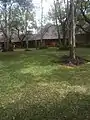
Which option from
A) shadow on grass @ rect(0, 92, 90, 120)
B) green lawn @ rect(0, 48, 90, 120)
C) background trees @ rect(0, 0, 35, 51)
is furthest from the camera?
background trees @ rect(0, 0, 35, 51)

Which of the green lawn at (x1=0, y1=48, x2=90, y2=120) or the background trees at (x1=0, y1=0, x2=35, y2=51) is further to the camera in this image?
the background trees at (x1=0, y1=0, x2=35, y2=51)

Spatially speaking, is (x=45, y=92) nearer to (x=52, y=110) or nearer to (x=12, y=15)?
(x=52, y=110)

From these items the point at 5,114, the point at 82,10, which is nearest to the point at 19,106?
the point at 5,114

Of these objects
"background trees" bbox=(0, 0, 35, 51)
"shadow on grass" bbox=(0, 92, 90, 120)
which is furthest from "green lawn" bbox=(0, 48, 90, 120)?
"background trees" bbox=(0, 0, 35, 51)

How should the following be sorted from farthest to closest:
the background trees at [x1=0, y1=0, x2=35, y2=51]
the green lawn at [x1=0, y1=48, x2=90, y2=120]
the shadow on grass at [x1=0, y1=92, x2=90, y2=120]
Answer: the background trees at [x1=0, y1=0, x2=35, y2=51] → the green lawn at [x1=0, y1=48, x2=90, y2=120] → the shadow on grass at [x1=0, y1=92, x2=90, y2=120]

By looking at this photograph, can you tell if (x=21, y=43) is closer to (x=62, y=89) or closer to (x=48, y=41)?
(x=48, y=41)

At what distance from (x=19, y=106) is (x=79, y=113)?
7.48ft

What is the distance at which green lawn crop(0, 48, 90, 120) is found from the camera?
27.3 feet

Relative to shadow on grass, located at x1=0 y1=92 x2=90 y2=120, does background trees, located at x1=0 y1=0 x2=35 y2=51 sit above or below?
above

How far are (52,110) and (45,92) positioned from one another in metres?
2.54

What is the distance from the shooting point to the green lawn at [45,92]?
328 inches

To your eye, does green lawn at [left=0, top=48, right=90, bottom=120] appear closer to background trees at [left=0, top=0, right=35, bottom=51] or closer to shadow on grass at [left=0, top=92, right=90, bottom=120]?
shadow on grass at [left=0, top=92, right=90, bottom=120]

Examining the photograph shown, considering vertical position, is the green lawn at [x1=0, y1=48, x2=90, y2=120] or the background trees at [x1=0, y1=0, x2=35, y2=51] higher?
the background trees at [x1=0, y1=0, x2=35, y2=51]

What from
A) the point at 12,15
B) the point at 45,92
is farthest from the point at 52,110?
the point at 12,15
